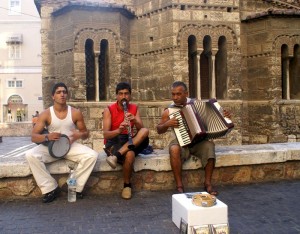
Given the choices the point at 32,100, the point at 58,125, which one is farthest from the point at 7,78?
the point at 58,125

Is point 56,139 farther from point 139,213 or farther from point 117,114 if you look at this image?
point 139,213

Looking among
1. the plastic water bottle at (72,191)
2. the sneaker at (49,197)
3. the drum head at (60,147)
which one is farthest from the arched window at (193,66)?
the sneaker at (49,197)

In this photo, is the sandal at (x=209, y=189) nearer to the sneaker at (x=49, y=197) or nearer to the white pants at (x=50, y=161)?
the white pants at (x=50, y=161)

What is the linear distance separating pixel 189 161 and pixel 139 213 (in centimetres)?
149

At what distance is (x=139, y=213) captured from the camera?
4.14 metres

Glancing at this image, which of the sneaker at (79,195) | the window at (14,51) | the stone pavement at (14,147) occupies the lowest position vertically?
the stone pavement at (14,147)

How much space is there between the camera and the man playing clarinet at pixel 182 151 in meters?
4.99

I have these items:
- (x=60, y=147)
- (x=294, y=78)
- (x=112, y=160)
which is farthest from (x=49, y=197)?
(x=294, y=78)

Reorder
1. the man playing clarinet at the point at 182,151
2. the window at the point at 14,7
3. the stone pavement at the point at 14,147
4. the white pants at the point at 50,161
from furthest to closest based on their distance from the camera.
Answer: the window at the point at 14,7 → the stone pavement at the point at 14,147 → the man playing clarinet at the point at 182,151 → the white pants at the point at 50,161

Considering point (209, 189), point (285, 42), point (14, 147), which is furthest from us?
point (14, 147)

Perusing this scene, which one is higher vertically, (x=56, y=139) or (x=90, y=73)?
(x=90, y=73)

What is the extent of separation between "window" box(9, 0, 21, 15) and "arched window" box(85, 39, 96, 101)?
28.3m

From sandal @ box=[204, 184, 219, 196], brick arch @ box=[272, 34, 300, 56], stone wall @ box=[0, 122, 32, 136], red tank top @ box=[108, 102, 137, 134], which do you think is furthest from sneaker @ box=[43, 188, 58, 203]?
stone wall @ box=[0, 122, 32, 136]

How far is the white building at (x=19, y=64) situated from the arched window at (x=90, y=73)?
2433 centimetres
